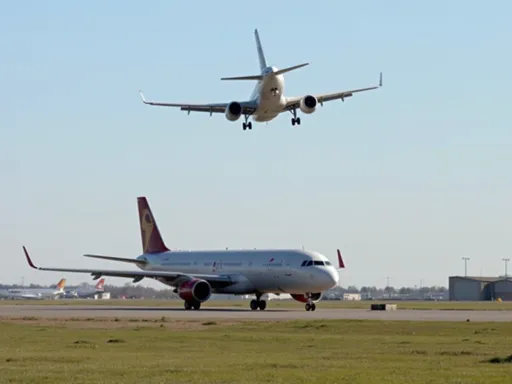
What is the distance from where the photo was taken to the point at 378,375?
25.5m

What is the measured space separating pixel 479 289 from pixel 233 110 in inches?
4139

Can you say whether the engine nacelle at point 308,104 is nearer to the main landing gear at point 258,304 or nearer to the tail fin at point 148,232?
the main landing gear at point 258,304

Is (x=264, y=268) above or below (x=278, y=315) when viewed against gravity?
above

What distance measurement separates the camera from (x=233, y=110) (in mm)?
54344

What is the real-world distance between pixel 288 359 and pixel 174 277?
4971 cm

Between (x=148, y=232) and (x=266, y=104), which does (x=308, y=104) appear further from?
(x=148, y=232)

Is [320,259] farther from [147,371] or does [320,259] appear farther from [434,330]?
[147,371]

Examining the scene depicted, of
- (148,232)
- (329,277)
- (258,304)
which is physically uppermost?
(148,232)

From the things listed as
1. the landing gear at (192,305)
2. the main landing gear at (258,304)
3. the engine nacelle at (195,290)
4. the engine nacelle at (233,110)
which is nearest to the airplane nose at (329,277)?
the main landing gear at (258,304)

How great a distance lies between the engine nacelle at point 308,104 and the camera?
54.8m

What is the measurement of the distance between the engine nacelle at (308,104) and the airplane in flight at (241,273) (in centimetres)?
2044

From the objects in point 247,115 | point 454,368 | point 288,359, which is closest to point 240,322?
point 247,115

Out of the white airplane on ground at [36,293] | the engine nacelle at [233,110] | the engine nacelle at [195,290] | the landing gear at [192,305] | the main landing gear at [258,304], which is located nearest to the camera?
the engine nacelle at [233,110]

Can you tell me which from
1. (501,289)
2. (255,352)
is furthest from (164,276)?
(501,289)
